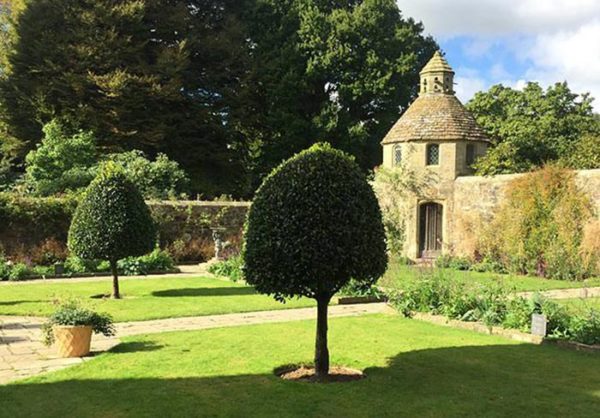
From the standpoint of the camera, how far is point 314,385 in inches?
273

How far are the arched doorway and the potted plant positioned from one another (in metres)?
18.8

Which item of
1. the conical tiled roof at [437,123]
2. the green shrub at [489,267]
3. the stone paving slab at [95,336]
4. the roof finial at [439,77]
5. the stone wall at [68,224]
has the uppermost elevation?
the roof finial at [439,77]

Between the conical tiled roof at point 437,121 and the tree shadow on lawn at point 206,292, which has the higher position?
the conical tiled roof at point 437,121

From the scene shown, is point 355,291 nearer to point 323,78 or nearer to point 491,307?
point 491,307

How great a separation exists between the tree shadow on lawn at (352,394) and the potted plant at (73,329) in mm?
1360

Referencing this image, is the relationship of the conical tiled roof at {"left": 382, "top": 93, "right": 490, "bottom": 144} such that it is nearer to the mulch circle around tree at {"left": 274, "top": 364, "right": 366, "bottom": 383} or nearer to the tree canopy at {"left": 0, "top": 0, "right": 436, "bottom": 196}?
the tree canopy at {"left": 0, "top": 0, "right": 436, "bottom": 196}

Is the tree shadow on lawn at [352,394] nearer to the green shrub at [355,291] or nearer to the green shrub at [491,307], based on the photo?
the green shrub at [491,307]

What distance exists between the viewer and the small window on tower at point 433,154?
84.7ft

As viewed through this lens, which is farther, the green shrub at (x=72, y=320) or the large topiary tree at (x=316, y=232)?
the green shrub at (x=72, y=320)

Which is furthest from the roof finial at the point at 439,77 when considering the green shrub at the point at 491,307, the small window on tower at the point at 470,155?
the green shrub at the point at 491,307

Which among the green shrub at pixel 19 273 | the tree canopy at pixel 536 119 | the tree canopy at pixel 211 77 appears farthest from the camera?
the tree canopy at pixel 536 119

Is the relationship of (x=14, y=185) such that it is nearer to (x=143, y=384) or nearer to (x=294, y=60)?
(x=294, y=60)

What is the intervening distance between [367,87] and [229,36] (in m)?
8.27

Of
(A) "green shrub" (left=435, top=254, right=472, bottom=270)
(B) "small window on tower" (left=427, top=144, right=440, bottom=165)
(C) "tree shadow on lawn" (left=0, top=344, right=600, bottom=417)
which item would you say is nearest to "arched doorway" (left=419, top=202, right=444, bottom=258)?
(B) "small window on tower" (left=427, top=144, right=440, bottom=165)
